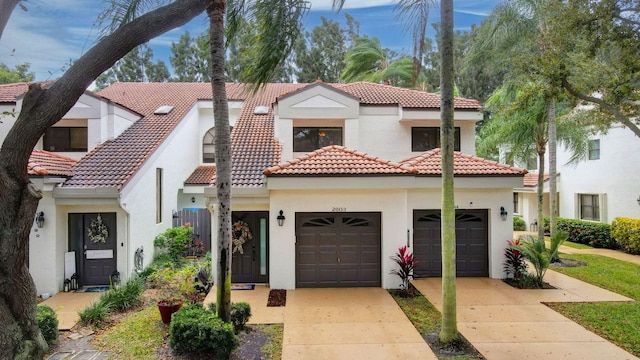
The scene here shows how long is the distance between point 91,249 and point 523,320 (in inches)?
528

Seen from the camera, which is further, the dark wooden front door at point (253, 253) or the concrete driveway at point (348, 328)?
the dark wooden front door at point (253, 253)

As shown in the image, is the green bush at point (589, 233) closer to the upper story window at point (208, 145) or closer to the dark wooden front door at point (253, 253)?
the dark wooden front door at point (253, 253)

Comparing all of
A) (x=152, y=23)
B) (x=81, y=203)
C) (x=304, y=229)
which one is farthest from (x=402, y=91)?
(x=81, y=203)

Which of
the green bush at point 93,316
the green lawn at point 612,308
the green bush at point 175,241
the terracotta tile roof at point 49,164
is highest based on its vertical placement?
the terracotta tile roof at point 49,164

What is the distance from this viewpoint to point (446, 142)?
7047 millimetres

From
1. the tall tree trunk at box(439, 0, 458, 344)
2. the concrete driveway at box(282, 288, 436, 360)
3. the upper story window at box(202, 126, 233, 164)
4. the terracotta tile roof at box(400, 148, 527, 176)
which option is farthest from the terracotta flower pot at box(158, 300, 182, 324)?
the upper story window at box(202, 126, 233, 164)

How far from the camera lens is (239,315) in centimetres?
768

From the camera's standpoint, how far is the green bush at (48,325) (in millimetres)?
7107

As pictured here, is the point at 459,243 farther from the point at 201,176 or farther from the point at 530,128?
the point at 201,176

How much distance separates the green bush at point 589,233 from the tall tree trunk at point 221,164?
56.9ft

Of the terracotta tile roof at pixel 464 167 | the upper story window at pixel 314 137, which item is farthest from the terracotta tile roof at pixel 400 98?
the terracotta tile roof at pixel 464 167

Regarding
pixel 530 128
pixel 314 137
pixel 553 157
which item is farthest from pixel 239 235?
pixel 530 128

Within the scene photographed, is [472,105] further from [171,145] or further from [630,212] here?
[171,145]

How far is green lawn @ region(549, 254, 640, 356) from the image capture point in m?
7.55
